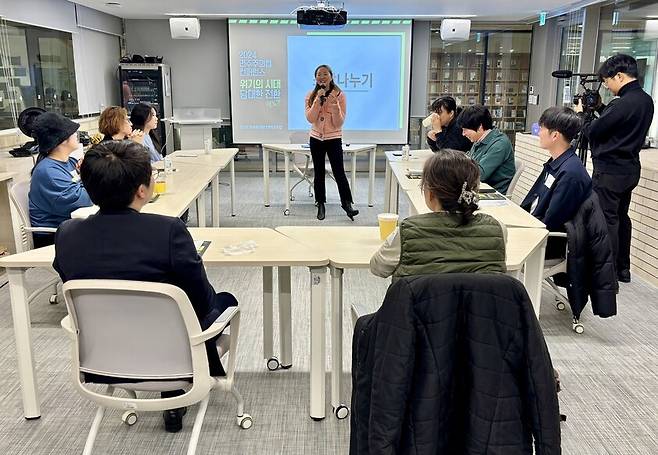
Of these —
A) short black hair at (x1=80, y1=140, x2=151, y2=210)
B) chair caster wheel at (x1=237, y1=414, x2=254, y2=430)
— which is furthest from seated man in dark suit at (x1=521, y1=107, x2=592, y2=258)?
short black hair at (x1=80, y1=140, x2=151, y2=210)

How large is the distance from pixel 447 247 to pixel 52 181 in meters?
2.45

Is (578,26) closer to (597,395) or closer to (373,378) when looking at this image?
(597,395)

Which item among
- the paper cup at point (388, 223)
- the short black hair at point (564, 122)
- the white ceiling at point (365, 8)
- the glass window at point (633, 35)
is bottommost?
the paper cup at point (388, 223)

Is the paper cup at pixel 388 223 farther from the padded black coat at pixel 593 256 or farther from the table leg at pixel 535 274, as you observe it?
the padded black coat at pixel 593 256

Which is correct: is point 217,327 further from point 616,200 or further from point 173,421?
point 616,200

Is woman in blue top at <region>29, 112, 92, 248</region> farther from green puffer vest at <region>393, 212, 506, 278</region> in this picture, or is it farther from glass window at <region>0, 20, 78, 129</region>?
glass window at <region>0, 20, 78, 129</region>

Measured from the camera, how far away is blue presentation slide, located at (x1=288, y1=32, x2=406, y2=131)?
852 cm

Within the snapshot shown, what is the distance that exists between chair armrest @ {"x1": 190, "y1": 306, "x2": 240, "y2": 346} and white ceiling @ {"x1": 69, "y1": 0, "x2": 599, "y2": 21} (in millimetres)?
5676

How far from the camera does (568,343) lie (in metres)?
3.10

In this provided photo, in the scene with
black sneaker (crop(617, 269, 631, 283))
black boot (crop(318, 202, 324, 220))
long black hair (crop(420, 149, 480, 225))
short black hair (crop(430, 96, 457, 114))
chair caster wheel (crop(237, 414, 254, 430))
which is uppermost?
short black hair (crop(430, 96, 457, 114))

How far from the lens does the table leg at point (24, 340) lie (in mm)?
2199

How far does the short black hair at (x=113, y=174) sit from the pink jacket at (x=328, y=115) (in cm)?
396

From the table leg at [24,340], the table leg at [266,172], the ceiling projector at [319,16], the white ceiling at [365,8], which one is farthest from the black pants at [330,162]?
the table leg at [24,340]

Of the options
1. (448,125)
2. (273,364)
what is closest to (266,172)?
(448,125)
